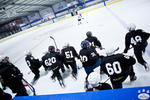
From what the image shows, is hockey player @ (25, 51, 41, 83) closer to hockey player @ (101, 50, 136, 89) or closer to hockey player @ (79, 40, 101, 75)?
hockey player @ (79, 40, 101, 75)

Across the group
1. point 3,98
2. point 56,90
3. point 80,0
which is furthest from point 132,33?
point 80,0

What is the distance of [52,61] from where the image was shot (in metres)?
3.36

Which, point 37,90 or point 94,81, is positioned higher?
point 94,81

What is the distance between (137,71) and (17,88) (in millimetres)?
3754

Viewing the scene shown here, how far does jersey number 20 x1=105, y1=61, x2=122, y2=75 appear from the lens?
2.05m

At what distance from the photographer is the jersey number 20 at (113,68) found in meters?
2.05

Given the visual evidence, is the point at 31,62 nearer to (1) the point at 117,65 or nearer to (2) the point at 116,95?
(1) the point at 117,65

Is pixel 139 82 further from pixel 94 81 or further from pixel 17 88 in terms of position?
pixel 17 88

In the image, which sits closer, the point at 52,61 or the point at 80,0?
the point at 52,61

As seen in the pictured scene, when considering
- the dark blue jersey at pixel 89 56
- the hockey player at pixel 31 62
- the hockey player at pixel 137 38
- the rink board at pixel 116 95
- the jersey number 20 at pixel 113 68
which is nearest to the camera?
the rink board at pixel 116 95

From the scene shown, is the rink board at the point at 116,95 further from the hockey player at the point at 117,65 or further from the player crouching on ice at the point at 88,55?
the player crouching on ice at the point at 88,55

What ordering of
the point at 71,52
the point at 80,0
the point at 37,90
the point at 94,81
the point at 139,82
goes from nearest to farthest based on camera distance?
1. the point at 94,81
2. the point at 139,82
3. the point at 71,52
4. the point at 37,90
5. the point at 80,0

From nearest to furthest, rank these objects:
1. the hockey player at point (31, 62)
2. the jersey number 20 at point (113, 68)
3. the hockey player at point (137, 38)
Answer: the jersey number 20 at point (113, 68) → the hockey player at point (137, 38) → the hockey player at point (31, 62)

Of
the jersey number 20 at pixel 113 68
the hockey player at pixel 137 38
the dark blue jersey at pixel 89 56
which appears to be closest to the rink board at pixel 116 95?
the jersey number 20 at pixel 113 68
